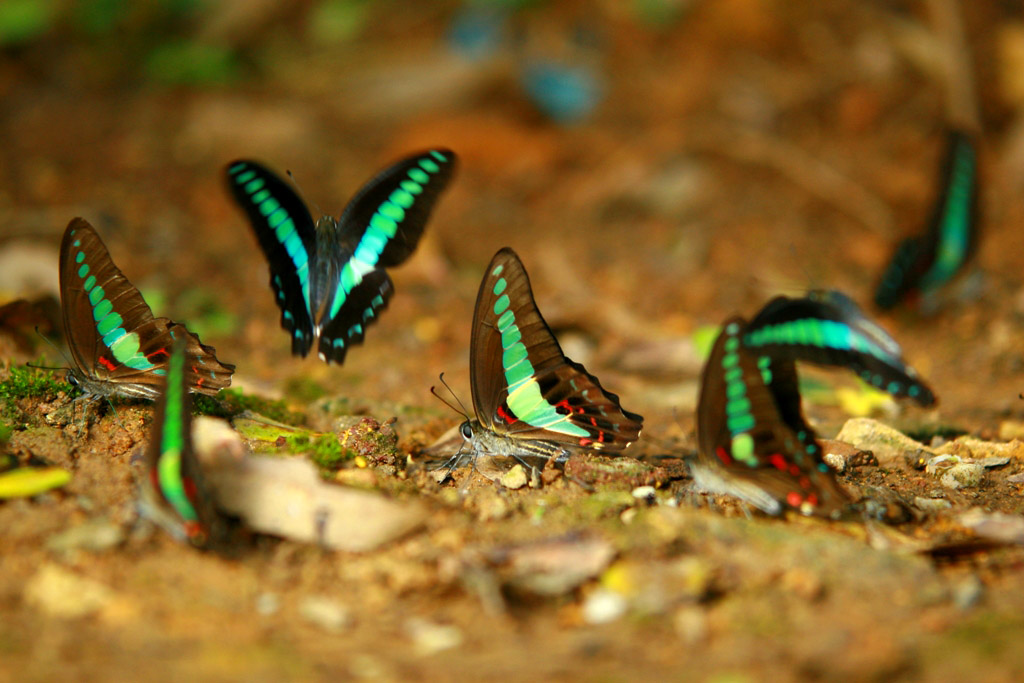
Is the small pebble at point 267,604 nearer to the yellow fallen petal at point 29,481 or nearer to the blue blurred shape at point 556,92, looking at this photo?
the yellow fallen petal at point 29,481

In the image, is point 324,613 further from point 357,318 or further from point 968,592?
point 968,592

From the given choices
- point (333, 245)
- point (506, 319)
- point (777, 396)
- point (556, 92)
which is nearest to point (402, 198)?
point (333, 245)

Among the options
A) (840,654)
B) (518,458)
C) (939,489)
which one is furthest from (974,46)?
(840,654)

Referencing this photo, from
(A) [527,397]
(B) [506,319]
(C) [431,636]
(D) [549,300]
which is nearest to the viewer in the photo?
(C) [431,636]

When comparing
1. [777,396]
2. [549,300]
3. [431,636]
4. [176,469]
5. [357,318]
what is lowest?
[431,636]

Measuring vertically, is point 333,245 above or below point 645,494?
above

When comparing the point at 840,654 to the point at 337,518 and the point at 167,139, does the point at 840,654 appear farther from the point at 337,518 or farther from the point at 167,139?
the point at 167,139

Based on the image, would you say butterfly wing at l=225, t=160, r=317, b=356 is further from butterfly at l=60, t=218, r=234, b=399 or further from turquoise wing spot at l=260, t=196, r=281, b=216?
butterfly at l=60, t=218, r=234, b=399
